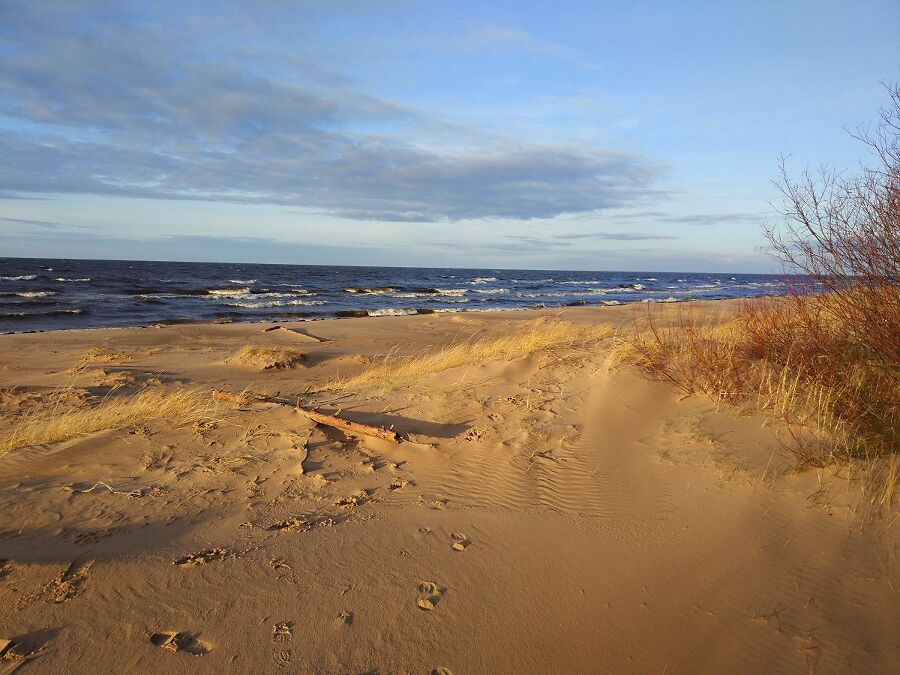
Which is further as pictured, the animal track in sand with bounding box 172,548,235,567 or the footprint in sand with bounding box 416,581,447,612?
the animal track in sand with bounding box 172,548,235,567

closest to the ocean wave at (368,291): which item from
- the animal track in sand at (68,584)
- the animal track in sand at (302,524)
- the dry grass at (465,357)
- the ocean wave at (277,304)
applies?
the ocean wave at (277,304)

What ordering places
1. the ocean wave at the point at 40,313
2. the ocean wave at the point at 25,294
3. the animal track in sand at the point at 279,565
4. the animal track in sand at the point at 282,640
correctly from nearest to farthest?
the animal track in sand at the point at 282,640 < the animal track in sand at the point at 279,565 < the ocean wave at the point at 40,313 < the ocean wave at the point at 25,294

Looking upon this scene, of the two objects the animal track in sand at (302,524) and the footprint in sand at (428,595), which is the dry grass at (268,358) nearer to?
the animal track in sand at (302,524)

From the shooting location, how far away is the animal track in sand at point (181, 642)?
288cm

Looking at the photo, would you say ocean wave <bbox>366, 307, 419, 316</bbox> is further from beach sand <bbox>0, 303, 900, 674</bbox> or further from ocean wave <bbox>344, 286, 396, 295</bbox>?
beach sand <bbox>0, 303, 900, 674</bbox>

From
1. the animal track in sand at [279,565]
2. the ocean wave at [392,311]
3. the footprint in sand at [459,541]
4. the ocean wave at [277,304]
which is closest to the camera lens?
the animal track in sand at [279,565]

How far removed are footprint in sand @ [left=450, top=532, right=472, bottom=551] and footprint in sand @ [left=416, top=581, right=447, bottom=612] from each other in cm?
45

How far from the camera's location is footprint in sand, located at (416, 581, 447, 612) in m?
3.29

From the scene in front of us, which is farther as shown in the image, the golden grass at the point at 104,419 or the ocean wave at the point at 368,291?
the ocean wave at the point at 368,291

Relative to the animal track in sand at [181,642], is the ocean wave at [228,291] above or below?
above

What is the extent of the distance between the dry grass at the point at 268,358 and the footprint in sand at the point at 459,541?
30.3 ft

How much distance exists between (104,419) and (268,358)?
20.6 feet

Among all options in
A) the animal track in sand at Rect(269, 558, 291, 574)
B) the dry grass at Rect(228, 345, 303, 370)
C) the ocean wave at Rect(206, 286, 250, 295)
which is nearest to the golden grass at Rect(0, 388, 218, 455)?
the animal track in sand at Rect(269, 558, 291, 574)

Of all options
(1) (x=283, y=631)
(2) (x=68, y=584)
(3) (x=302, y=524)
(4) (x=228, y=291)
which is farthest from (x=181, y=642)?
(4) (x=228, y=291)
